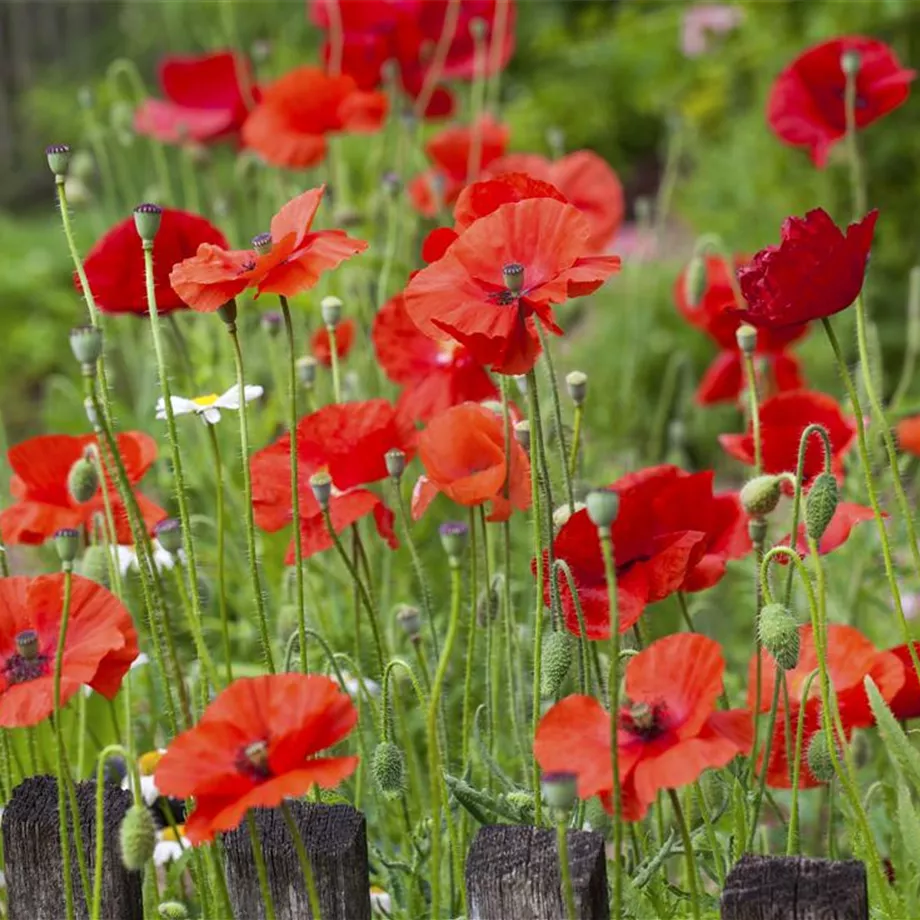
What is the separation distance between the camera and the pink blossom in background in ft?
15.7

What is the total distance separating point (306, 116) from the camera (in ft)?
9.44

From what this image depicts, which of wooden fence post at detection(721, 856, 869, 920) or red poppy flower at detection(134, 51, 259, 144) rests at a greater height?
red poppy flower at detection(134, 51, 259, 144)

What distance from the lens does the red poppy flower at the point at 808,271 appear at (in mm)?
1438

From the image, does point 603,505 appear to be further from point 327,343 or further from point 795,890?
point 327,343

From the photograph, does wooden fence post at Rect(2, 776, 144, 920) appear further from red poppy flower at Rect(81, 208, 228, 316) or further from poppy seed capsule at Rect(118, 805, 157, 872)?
red poppy flower at Rect(81, 208, 228, 316)

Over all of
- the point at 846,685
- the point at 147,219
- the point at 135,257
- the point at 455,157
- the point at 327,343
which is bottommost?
the point at 846,685

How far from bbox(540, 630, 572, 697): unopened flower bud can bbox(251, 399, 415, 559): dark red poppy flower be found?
384 mm

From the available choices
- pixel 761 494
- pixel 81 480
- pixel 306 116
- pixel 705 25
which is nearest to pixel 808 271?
pixel 761 494

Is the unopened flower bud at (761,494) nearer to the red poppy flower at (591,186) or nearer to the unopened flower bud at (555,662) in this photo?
the unopened flower bud at (555,662)

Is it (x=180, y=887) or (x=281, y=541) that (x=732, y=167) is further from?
(x=180, y=887)

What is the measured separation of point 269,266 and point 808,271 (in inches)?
18.9

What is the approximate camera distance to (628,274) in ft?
15.7

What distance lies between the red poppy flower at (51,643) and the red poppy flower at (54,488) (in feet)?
1.06

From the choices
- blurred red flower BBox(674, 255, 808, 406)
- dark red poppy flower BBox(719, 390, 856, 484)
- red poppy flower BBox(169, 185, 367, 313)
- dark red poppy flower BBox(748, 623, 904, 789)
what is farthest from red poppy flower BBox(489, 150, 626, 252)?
red poppy flower BBox(169, 185, 367, 313)
